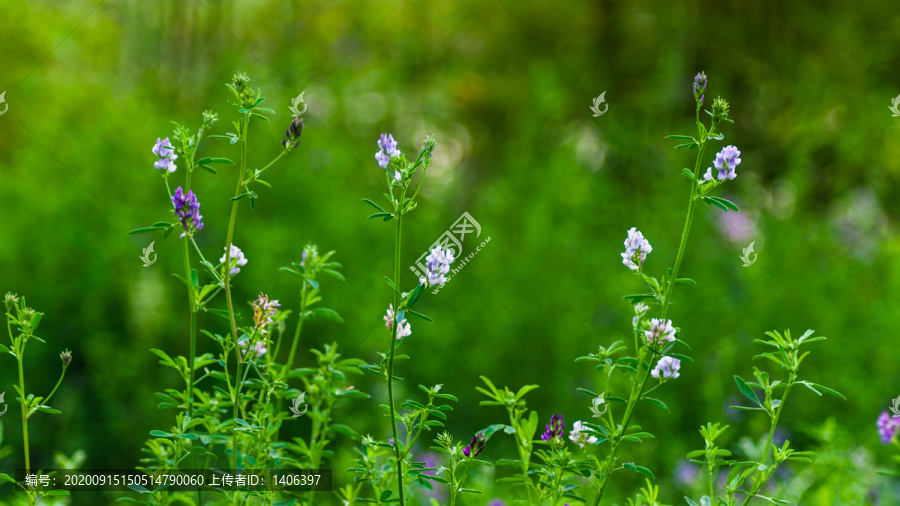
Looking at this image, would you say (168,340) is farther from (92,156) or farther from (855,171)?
(855,171)

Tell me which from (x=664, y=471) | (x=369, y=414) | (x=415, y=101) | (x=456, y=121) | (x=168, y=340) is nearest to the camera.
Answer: (x=664, y=471)

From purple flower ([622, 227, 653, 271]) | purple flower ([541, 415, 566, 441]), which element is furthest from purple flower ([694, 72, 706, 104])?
purple flower ([541, 415, 566, 441])

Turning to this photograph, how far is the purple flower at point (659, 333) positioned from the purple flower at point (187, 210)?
0.84 m

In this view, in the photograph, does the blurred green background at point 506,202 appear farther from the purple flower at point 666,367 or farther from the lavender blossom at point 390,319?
the lavender blossom at point 390,319

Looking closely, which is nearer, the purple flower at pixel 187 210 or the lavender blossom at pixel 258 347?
the purple flower at pixel 187 210

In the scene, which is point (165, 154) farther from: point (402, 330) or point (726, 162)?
point (726, 162)

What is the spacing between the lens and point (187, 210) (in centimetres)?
139

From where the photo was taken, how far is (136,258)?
12.5 ft

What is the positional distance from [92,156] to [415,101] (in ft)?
8.67

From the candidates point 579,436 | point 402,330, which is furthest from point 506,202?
point 402,330

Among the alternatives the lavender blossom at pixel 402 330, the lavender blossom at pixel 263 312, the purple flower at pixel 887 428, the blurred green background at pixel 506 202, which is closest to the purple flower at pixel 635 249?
the lavender blossom at pixel 402 330

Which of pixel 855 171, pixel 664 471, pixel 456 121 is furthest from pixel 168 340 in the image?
pixel 855 171

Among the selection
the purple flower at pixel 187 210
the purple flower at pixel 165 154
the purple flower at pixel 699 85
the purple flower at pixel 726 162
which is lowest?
the purple flower at pixel 187 210

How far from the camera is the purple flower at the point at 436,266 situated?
51.5 inches
